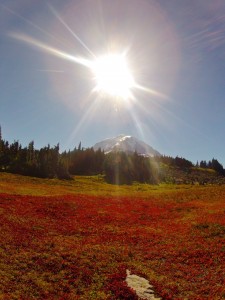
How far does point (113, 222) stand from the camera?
4575 cm

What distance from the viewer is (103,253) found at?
30391 mm

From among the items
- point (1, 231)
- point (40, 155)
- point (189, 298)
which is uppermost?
point (40, 155)

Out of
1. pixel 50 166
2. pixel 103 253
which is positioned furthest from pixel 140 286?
pixel 50 166

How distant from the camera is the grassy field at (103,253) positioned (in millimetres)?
22212

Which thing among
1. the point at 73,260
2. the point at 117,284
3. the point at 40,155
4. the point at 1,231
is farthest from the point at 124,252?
the point at 40,155

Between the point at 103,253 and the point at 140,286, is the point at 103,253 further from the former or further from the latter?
the point at 140,286

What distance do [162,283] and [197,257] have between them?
772cm

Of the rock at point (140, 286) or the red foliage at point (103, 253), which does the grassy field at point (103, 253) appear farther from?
the rock at point (140, 286)

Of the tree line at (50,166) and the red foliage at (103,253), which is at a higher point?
the tree line at (50,166)

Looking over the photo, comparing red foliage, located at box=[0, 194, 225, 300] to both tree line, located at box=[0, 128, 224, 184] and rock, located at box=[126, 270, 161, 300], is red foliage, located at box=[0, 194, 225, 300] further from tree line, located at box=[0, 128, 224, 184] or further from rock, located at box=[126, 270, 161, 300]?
tree line, located at box=[0, 128, 224, 184]

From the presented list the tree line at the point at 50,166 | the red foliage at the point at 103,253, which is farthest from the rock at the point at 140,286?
the tree line at the point at 50,166

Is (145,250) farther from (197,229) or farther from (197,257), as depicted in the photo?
(197,229)

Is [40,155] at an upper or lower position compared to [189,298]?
upper

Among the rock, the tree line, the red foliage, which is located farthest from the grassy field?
the tree line
